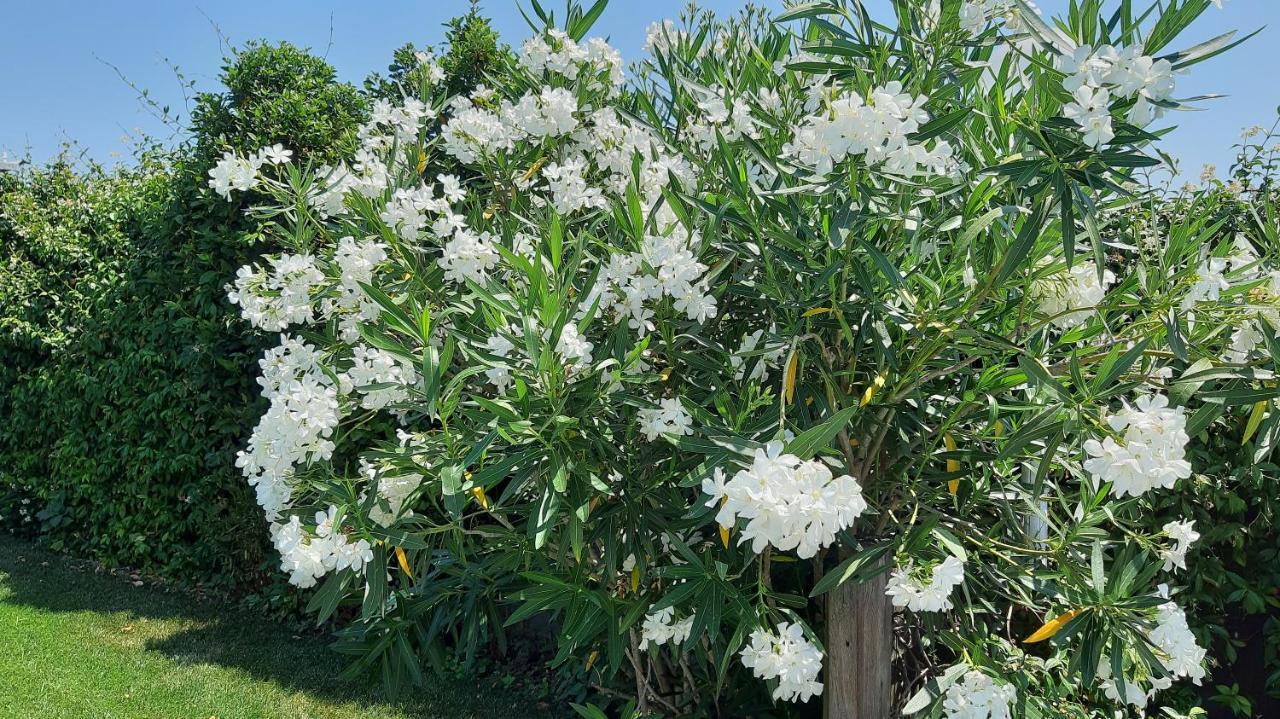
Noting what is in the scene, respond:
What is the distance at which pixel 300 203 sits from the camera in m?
2.60

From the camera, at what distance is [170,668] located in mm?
4234

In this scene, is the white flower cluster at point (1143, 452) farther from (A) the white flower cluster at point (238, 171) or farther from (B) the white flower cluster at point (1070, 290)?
(A) the white flower cluster at point (238, 171)

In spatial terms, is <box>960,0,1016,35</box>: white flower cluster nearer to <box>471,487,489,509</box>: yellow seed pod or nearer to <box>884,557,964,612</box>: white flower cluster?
<box>884,557,964,612</box>: white flower cluster

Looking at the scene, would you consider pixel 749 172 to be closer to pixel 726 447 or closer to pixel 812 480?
pixel 726 447

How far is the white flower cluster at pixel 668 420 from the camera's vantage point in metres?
1.92

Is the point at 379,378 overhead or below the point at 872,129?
below

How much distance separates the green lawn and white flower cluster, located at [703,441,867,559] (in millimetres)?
2769

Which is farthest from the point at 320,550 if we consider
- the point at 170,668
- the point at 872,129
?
the point at 170,668

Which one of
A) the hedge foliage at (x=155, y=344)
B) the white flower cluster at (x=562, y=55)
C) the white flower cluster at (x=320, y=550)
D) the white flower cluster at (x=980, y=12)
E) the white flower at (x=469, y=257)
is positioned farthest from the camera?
the hedge foliage at (x=155, y=344)

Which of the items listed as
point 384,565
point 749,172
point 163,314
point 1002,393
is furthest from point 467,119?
point 163,314

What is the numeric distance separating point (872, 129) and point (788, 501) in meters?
0.68

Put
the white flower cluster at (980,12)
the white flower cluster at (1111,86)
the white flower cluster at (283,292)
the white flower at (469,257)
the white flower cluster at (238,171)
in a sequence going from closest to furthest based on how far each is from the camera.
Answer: the white flower cluster at (1111,86)
the white flower cluster at (980,12)
the white flower at (469,257)
the white flower cluster at (283,292)
the white flower cluster at (238,171)

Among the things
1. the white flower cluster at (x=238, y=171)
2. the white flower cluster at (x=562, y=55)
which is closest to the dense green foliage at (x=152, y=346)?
the white flower cluster at (x=238, y=171)

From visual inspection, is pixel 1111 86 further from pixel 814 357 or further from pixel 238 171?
pixel 238 171
